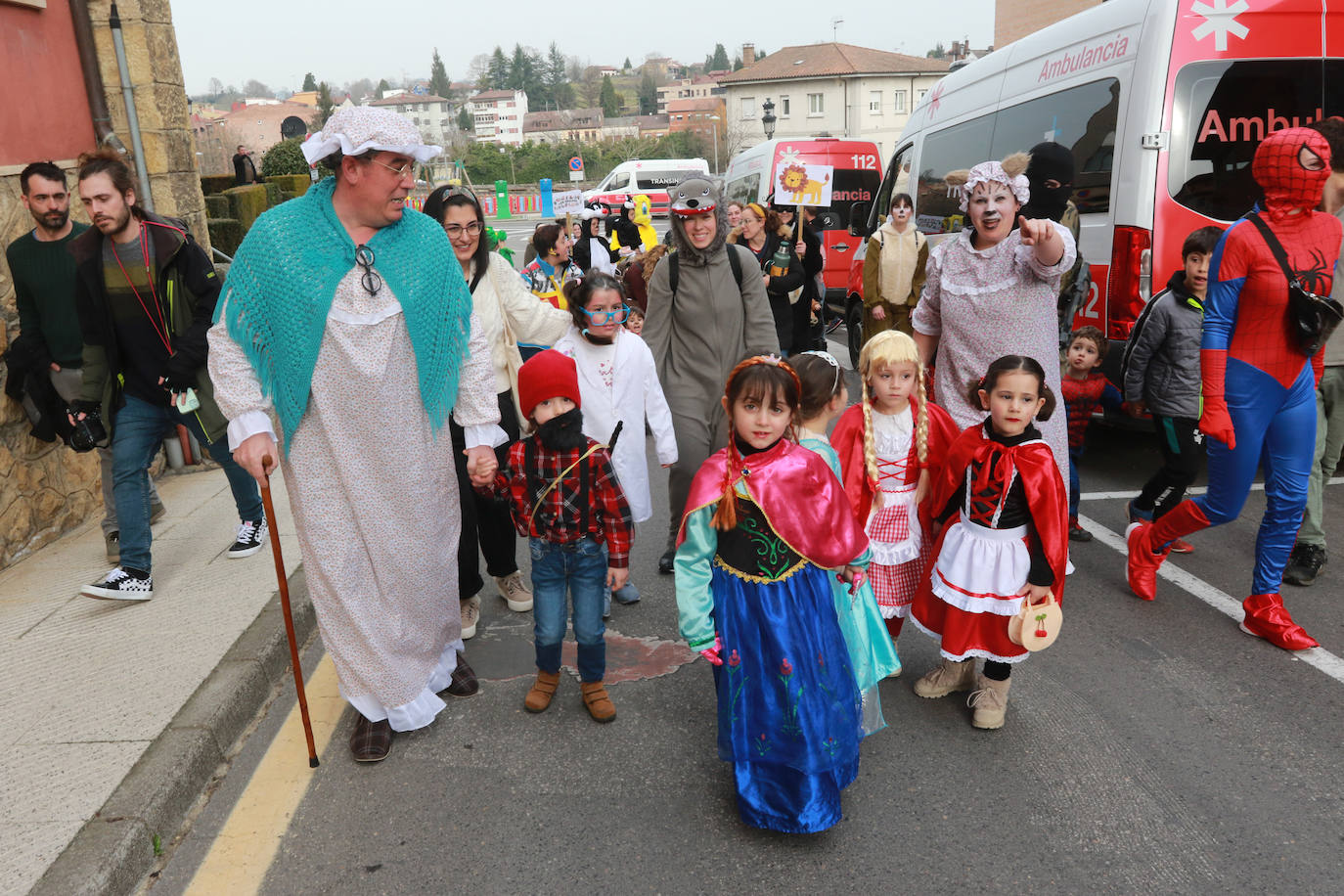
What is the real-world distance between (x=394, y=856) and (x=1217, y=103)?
211 inches

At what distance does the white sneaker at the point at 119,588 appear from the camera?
4184 mm

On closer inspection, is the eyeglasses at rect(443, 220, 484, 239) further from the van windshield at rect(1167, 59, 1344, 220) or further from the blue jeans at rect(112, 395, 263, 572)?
the van windshield at rect(1167, 59, 1344, 220)

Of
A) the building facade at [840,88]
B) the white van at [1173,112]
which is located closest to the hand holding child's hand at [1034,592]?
the white van at [1173,112]

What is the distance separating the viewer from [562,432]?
322 centimetres

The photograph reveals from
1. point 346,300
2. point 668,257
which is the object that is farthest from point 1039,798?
point 668,257

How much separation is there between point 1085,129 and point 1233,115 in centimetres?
79

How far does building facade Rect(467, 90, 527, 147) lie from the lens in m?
136

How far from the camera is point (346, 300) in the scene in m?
2.96

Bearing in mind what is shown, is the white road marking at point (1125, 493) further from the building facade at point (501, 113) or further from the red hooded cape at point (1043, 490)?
the building facade at point (501, 113)

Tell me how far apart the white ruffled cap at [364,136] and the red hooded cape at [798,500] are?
132 cm

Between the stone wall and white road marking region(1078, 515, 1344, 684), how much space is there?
567cm

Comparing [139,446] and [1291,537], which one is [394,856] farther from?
[1291,537]

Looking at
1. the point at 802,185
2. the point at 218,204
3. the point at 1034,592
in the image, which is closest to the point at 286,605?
the point at 1034,592

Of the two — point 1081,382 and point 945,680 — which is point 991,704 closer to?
point 945,680
